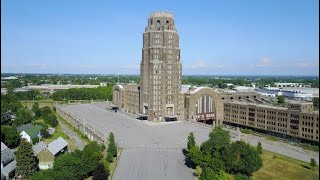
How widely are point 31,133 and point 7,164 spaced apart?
20136 mm

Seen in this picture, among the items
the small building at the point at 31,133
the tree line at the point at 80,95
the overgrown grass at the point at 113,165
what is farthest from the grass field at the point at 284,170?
the tree line at the point at 80,95

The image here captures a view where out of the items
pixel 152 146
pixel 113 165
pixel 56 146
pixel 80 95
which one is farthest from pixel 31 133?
pixel 80 95

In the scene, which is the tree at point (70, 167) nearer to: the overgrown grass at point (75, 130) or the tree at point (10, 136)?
the tree at point (10, 136)

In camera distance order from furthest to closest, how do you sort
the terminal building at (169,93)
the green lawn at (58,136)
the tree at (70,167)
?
the terminal building at (169,93)
the green lawn at (58,136)
the tree at (70,167)

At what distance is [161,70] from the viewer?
80562mm

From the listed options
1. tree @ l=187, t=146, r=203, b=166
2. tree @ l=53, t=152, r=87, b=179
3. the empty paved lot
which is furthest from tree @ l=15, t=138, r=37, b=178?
tree @ l=187, t=146, r=203, b=166

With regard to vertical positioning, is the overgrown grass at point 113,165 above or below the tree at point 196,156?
below

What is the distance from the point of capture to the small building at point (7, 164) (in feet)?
121

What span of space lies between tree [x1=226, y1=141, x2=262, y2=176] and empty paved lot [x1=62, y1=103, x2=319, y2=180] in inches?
207

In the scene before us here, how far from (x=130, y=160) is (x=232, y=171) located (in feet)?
48.7

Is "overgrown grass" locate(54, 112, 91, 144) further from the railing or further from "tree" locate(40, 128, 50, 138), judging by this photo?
"tree" locate(40, 128, 50, 138)

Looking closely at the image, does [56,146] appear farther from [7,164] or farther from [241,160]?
[241,160]

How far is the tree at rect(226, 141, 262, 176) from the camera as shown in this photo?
3778cm

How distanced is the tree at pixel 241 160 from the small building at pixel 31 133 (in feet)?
116
